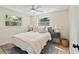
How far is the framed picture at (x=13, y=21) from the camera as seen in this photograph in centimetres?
114

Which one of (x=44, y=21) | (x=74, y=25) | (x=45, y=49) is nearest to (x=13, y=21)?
(x=44, y=21)

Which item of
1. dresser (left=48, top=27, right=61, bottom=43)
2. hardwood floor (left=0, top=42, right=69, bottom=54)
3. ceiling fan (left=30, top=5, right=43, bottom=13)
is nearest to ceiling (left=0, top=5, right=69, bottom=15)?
ceiling fan (left=30, top=5, right=43, bottom=13)

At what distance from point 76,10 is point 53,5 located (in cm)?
32

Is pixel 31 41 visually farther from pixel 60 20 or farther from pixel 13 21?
pixel 60 20

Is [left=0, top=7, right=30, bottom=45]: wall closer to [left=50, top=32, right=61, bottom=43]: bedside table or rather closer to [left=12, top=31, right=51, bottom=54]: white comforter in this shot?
[left=12, top=31, right=51, bottom=54]: white comforter

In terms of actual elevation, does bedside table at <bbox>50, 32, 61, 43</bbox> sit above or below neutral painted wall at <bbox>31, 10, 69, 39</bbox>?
below

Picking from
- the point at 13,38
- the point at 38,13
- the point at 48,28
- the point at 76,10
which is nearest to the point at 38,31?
the point at 48,28

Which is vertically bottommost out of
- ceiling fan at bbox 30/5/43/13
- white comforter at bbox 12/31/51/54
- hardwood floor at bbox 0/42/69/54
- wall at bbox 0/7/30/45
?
hardwood floor at bbox 0/42/69/54

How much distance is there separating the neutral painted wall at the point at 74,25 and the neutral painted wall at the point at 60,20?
6cm

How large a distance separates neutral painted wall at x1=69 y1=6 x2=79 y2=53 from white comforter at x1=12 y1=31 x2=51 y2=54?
1.10 feet

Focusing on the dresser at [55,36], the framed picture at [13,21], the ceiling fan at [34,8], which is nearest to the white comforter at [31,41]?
the dresser at [55,36]

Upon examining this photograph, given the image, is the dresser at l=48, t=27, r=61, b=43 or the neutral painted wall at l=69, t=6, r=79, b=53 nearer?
the neutral painted wall at l=69, t=6, r=79, b=53

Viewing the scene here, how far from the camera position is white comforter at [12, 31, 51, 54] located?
1144 millimetres
